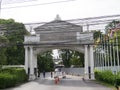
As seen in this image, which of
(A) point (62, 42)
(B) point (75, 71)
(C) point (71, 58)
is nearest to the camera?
(A) point (62, 42)

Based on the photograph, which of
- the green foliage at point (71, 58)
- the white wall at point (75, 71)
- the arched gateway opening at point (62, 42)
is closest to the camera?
the arched gateway opening at point (62, 42)

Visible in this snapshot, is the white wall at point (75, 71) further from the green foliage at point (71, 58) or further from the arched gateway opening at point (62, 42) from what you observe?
the arched gateway opening at point (62, 42)

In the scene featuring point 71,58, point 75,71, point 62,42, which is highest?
point 62,42

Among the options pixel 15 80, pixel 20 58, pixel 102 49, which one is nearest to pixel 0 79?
pixel 15 80

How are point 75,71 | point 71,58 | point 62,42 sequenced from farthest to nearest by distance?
point 71,58 < point 75,71 < point 62,42

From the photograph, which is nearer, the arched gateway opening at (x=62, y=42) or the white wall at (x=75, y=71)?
the arched gateway opening at (x=62, y=42)

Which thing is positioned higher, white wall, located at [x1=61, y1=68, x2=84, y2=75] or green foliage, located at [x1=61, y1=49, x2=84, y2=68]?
green foliage, located at [x1=61, y1=49, x2=84, y2=68]

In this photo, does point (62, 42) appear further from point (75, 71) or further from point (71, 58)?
point (71, 58)

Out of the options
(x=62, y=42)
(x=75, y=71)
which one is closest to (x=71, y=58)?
(x=75, y=71)

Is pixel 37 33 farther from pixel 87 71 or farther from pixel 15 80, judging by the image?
pixel 15 80

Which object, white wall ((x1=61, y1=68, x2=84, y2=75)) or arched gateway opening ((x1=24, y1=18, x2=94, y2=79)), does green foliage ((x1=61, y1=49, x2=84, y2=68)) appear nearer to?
white wall ((x1=61, y1=68, x2=84, y2=75))

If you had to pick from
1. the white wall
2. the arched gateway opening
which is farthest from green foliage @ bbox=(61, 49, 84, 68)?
the arched gateway opening

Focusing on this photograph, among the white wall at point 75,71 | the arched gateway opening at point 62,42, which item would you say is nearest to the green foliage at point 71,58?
the white wall at point 75,71

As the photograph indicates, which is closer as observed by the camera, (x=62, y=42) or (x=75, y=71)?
(x=62, y=42)
